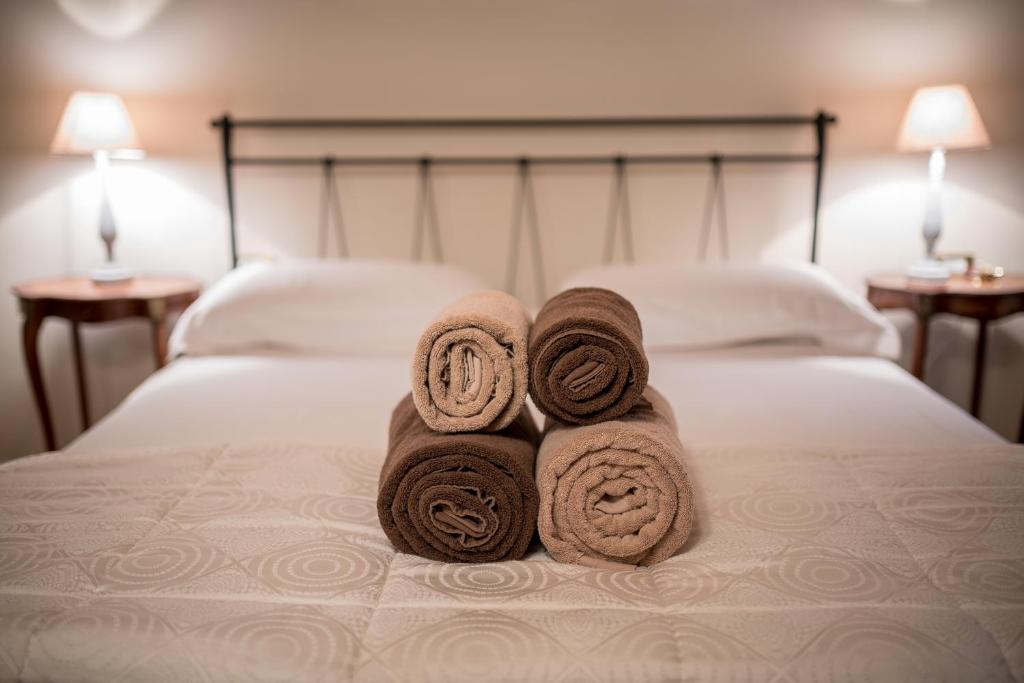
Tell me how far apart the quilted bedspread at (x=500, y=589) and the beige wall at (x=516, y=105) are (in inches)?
61.0

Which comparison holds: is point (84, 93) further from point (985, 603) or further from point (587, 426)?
point (985, 603)

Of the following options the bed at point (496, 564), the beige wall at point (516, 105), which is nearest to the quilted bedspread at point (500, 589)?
the bed at point (496, 564)

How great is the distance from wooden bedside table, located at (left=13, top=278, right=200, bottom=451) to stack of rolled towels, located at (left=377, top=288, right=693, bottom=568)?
5.20 ft

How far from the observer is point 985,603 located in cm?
99

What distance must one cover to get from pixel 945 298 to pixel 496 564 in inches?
74.9

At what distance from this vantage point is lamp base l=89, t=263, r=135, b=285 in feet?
8.50

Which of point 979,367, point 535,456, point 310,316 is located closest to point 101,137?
point 310,316

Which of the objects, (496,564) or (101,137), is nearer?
(496,564)

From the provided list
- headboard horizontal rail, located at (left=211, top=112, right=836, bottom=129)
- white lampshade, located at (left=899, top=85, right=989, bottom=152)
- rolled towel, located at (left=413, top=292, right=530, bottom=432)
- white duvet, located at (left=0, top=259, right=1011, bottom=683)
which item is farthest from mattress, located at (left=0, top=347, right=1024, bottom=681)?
headboard horizontal rail, located at (left=211, top=112, right=836, bottom=129)

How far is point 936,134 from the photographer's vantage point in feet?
8.25

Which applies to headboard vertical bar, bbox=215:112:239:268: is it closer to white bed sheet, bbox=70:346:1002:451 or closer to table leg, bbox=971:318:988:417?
white bed sheet, bbox=70:346:1002:451

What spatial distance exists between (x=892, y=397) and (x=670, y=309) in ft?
1.98

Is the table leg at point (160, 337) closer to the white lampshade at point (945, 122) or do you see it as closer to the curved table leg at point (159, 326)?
the curved table leg at point (159, 326)

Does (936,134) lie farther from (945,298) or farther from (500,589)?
(500,589)
